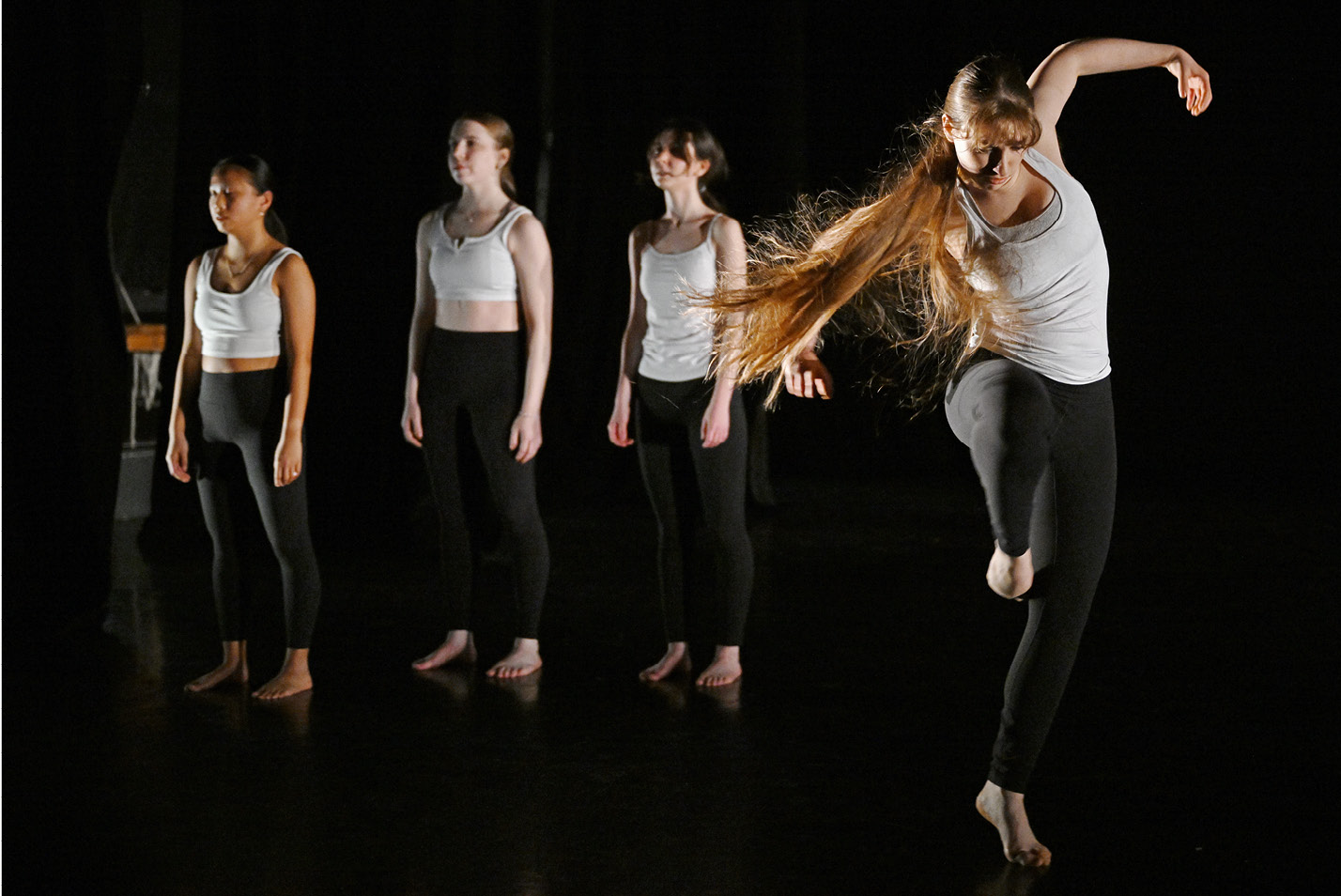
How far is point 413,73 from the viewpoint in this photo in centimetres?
534

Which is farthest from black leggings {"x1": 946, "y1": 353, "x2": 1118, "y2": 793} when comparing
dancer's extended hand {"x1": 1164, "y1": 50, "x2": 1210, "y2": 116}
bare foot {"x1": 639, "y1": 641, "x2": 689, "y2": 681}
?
bare foot {"x1": 639, "y1": 641, "x2": 689, "y2": 681}

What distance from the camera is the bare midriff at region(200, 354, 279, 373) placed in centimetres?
308

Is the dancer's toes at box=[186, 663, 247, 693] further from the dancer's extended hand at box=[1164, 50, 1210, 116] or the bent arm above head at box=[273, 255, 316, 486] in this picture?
the dancer's extended hand at box=[1164, 50, 1210, 116]

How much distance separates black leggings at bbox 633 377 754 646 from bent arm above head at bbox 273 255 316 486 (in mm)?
813

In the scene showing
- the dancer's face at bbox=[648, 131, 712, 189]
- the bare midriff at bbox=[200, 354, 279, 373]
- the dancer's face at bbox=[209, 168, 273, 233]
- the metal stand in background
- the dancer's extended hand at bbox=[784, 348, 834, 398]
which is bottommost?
the metal stand in background

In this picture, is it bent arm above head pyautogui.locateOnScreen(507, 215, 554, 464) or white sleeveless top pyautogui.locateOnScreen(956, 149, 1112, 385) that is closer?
white sleeveless top pyautogui.locateOnScreen(956, 149, 1112, 385)

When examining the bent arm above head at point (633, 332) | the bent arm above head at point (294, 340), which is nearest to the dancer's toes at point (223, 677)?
the bent arm above head at point (294, 340)

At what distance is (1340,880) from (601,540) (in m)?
3.59

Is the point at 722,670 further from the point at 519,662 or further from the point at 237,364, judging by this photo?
the point at 237,364

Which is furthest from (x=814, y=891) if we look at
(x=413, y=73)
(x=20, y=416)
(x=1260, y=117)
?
(x=1260, y=117)

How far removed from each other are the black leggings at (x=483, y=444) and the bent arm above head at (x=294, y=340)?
1.19ft

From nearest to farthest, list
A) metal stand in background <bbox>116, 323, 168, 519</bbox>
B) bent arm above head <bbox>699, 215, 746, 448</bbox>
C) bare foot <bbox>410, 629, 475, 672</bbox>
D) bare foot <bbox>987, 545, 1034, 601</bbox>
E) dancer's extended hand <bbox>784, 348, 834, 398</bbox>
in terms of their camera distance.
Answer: bare foot <bbox>987, 545, 1034, 601</bbox> < dancer's extended hand <bbox>784, 348, 834, 398</bbox> < bent arm above head <bbox>699, 215, 746, 448</bbox> < bare foot <bbox>410, 629, 475, 672</bbox> < metal stand in background <bbox>116, 323, 168, 519</bbox>

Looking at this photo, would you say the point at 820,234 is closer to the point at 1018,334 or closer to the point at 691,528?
the point at 1018,334

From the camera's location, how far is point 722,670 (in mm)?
3383
